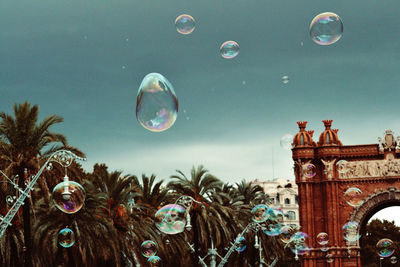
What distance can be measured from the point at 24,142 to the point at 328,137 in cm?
3865

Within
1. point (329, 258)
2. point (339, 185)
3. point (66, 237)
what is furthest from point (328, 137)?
point (66, 237)

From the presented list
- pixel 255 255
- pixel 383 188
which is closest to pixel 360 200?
pixel 383 188

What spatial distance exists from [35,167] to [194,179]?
11.3m

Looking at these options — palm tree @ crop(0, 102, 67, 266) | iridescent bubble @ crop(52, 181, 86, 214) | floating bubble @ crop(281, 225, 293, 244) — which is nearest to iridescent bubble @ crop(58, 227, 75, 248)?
palm tree @ crop(0, 102, 67, 266)

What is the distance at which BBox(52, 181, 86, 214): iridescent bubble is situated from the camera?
21.0m

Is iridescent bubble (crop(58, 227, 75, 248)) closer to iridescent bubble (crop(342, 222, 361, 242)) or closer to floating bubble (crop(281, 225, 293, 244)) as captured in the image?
floating bubble (crop(281, 225, 293, 244))

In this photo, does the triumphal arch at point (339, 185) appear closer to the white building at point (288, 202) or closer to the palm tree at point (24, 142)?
the palm tree at point (24, 142)

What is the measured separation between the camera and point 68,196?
20906mm

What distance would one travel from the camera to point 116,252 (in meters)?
29.6

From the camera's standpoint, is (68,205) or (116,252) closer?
(68,205)

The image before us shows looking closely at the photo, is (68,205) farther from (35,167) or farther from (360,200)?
(360,200)

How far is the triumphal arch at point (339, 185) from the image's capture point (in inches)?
2317

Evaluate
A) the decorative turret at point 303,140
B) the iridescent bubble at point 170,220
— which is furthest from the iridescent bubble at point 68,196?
the decorative turret at point 303,140

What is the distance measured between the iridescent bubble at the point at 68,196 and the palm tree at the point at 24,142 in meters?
4.85
